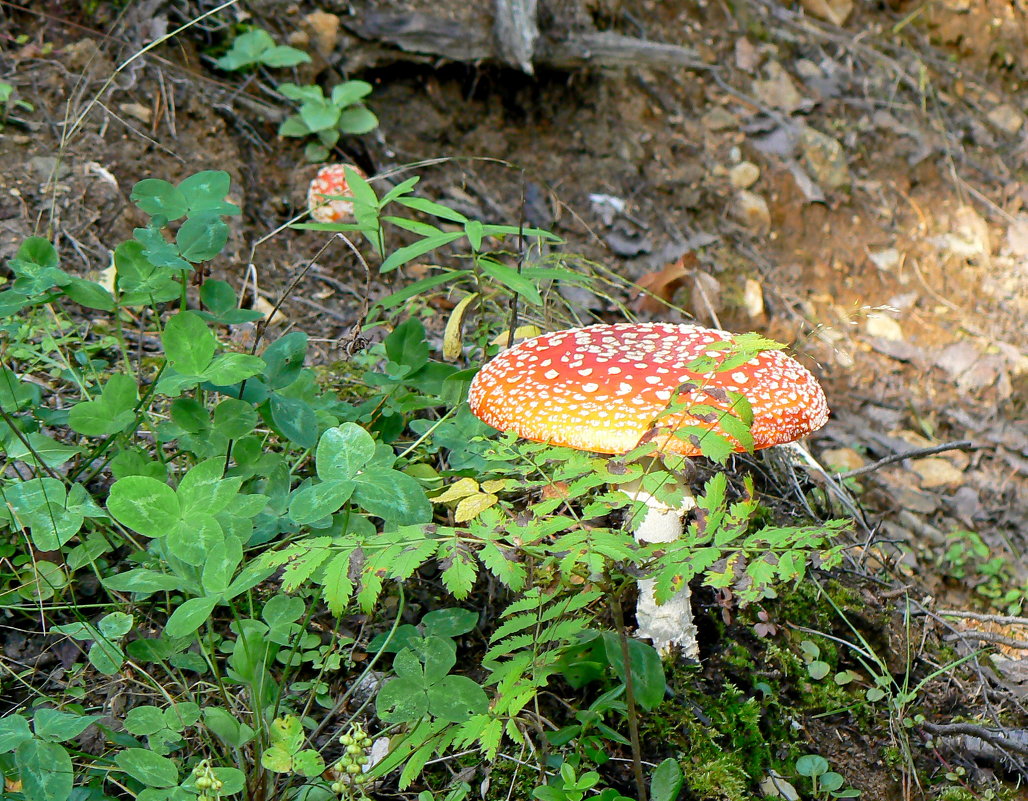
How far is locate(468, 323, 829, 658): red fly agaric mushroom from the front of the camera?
2188 millimetres

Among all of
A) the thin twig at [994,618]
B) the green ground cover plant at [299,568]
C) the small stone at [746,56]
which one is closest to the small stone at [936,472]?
the thin twig at [994,618]

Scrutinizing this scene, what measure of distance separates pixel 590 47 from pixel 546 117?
0.54 m

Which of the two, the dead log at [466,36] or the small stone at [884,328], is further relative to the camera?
the small stone at [884,328]

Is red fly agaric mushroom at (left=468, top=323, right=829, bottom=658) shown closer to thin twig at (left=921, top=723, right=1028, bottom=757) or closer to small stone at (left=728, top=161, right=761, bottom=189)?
thin twig at (left=921, top=723, right=1028, bottom=757)

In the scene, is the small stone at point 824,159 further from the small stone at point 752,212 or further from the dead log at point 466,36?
the dead log at point 466,36

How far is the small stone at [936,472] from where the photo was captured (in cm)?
→ 530

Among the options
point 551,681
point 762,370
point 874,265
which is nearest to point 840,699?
point 551,681

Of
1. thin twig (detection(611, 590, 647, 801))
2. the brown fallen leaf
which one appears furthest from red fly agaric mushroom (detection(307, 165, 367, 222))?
thin twig (detection(611, 590, 647, 801))

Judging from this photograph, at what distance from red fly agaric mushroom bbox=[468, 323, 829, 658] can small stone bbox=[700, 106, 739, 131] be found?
4438 millimetres

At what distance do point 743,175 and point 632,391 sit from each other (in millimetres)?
4656

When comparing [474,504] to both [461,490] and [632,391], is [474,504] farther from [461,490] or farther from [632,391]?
[632,391]

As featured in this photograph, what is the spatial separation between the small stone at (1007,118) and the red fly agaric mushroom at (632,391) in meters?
6.48

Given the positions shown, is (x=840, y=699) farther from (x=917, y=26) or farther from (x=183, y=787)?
(x=917, y=26)

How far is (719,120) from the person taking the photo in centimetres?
663
